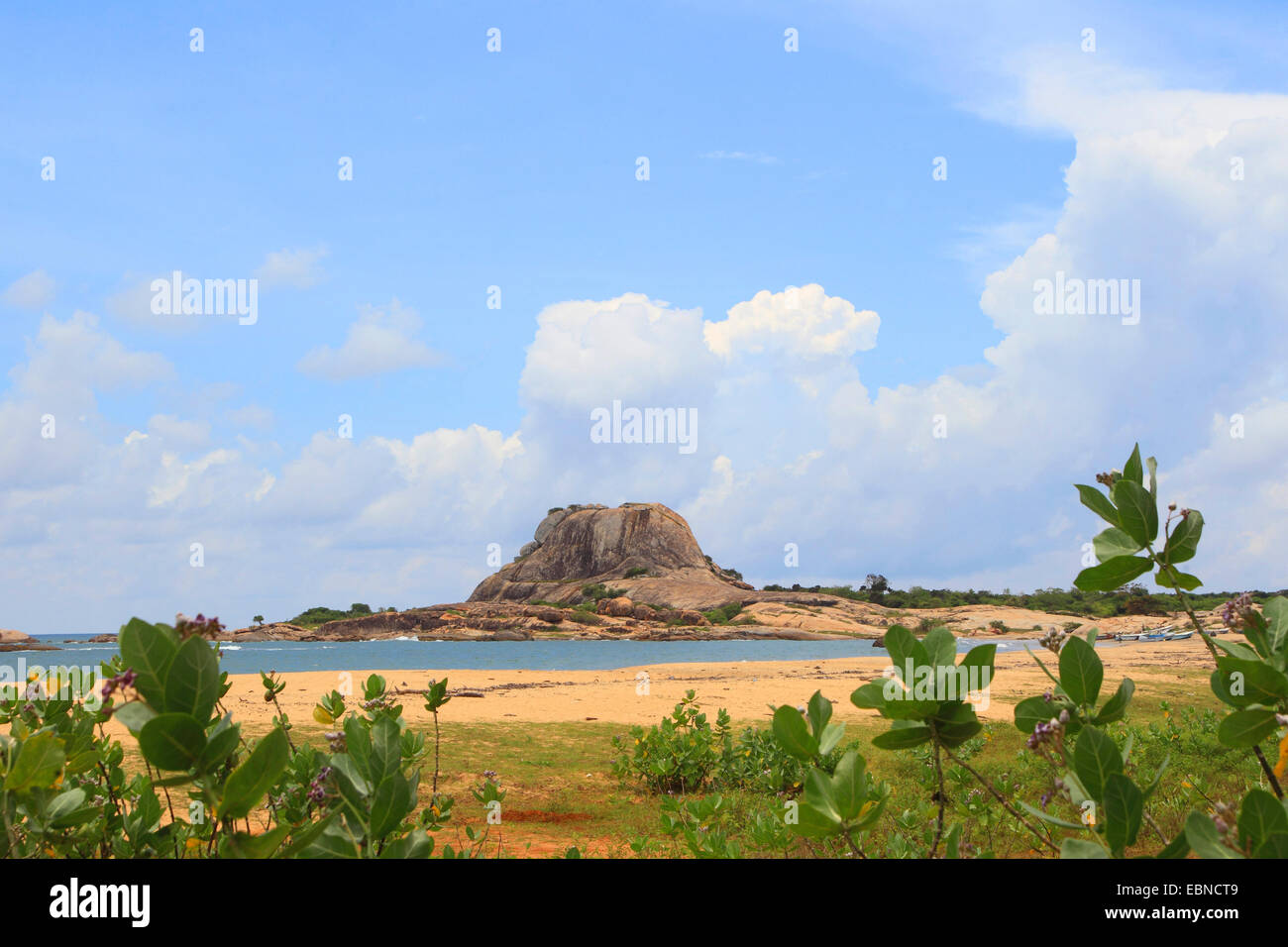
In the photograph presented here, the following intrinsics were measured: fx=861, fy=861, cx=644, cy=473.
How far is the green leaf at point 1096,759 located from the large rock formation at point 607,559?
86464 millimetres

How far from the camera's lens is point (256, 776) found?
3.41 ft

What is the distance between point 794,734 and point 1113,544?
704 millimetres

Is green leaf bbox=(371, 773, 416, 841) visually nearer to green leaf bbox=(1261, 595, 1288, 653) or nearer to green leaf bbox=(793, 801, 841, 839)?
green leaf bbox=(793, 801, 841, 839)

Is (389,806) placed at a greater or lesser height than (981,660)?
lesser

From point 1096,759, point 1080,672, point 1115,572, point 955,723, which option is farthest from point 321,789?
point 1115,572

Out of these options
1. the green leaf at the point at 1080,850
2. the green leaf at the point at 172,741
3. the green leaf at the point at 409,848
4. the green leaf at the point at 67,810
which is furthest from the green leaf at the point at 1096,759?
the green leaf at the point at 67,810

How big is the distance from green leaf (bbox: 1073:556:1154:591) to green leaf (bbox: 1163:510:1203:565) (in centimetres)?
6

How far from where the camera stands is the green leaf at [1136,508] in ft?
4.98

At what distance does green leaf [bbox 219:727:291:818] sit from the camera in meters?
1.02

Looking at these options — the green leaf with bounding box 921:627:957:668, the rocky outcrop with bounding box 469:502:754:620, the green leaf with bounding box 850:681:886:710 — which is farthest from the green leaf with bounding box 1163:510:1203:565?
the rocky outcrop with bounding box 469:502:754:620

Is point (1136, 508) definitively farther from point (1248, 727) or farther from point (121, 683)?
point (121, 683)
